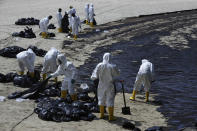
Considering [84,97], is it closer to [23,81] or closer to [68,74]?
[68,74]

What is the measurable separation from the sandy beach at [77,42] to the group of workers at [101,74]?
0.52 m

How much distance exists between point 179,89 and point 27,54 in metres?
5.54

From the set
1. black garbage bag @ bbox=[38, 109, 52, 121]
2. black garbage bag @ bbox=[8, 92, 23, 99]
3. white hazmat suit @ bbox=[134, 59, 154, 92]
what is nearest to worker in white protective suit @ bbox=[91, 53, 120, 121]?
black garbage bag @ bbox=[38, 109, 52, 121]

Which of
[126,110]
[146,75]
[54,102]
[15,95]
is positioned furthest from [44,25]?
[126,110]

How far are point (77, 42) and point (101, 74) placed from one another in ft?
46.1

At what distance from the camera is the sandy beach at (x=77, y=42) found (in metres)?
11.4

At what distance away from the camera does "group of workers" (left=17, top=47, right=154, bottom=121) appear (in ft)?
39.0

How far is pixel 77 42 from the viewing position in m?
25.8

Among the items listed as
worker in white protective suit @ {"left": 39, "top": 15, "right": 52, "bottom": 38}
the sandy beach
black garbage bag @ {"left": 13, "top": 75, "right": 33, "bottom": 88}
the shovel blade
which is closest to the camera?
the sandy beach

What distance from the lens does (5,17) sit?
36.0 metres

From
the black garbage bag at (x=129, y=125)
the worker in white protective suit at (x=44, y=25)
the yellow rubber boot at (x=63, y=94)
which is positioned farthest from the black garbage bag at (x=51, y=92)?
the worker in white protective suit at (x=44, y=25)

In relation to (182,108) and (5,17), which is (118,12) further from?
(182,108)

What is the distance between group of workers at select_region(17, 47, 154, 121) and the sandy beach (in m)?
0.52

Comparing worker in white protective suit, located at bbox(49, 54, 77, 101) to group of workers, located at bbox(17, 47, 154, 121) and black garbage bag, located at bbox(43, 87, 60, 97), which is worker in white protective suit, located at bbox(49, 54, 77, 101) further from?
black garbage bag, located at bbox(43, 87, 60, 97)
